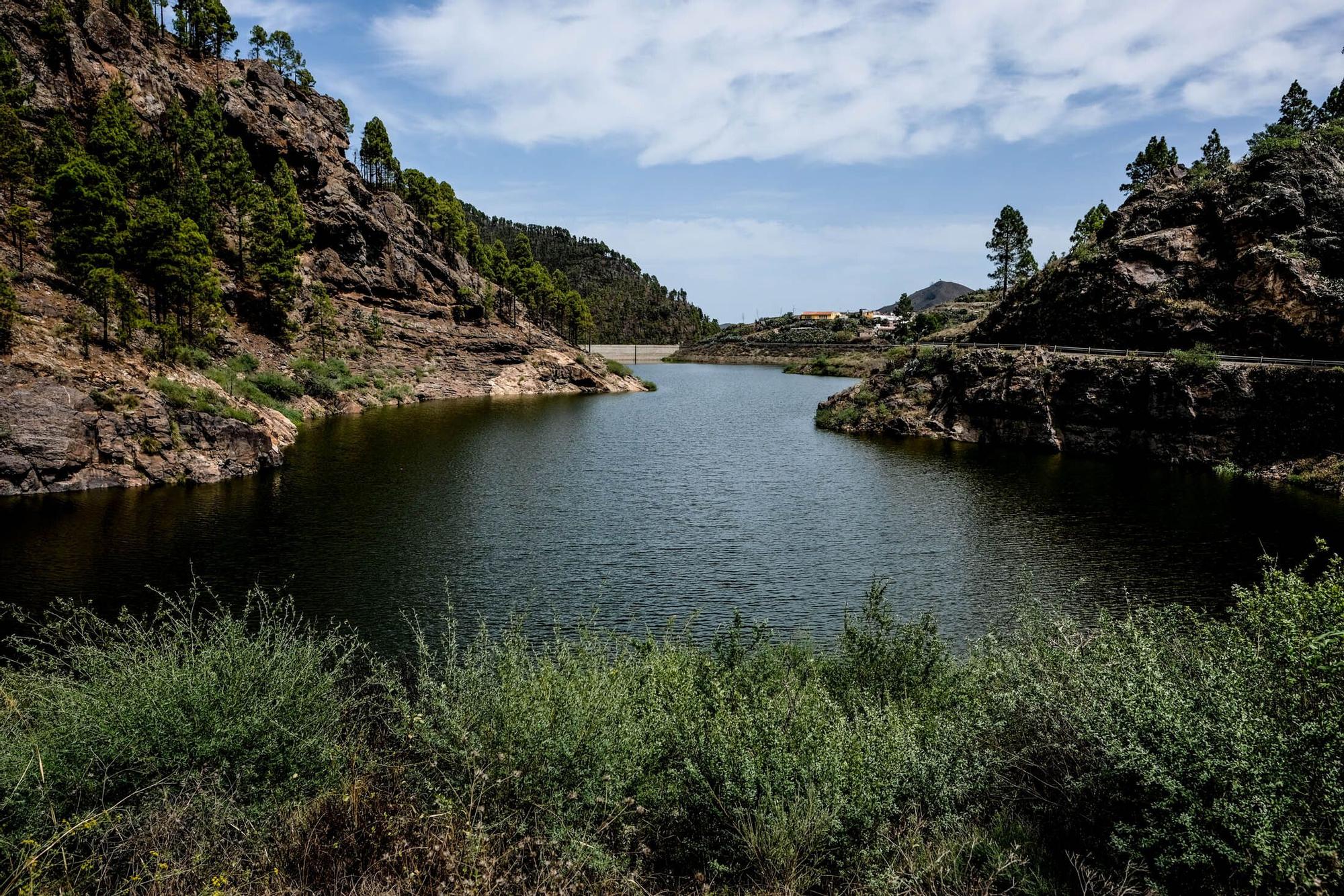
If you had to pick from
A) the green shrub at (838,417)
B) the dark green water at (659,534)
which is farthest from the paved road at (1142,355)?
the green shrub at (838,417)

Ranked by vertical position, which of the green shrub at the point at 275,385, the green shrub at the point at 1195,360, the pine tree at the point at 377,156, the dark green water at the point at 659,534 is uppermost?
the pine tree at the point at 377,156

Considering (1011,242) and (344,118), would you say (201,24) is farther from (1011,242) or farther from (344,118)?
(1011,242)

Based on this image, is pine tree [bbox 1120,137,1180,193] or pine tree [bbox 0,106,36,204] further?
pine tree [bbox 1120,137,1180,193]

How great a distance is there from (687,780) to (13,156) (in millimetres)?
61621

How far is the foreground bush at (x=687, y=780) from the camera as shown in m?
7.30

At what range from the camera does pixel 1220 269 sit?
51.9m

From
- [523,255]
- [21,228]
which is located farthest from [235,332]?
[523,255]

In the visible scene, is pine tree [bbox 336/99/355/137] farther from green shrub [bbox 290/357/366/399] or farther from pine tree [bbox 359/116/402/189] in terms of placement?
green shrub [bbox 290/357/366/399]

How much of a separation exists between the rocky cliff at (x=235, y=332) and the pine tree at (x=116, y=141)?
383cm

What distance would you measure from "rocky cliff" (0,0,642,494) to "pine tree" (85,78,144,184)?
3832 millimetres

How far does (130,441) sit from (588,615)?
27560mm

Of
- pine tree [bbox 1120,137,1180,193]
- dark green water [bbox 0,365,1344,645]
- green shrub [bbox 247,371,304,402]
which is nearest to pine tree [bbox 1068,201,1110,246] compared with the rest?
pine tree [bbox 1120,137,1180,193]

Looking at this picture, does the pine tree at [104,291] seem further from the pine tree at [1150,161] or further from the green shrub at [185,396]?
the pine tree at [1150,161]

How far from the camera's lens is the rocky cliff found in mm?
32750
